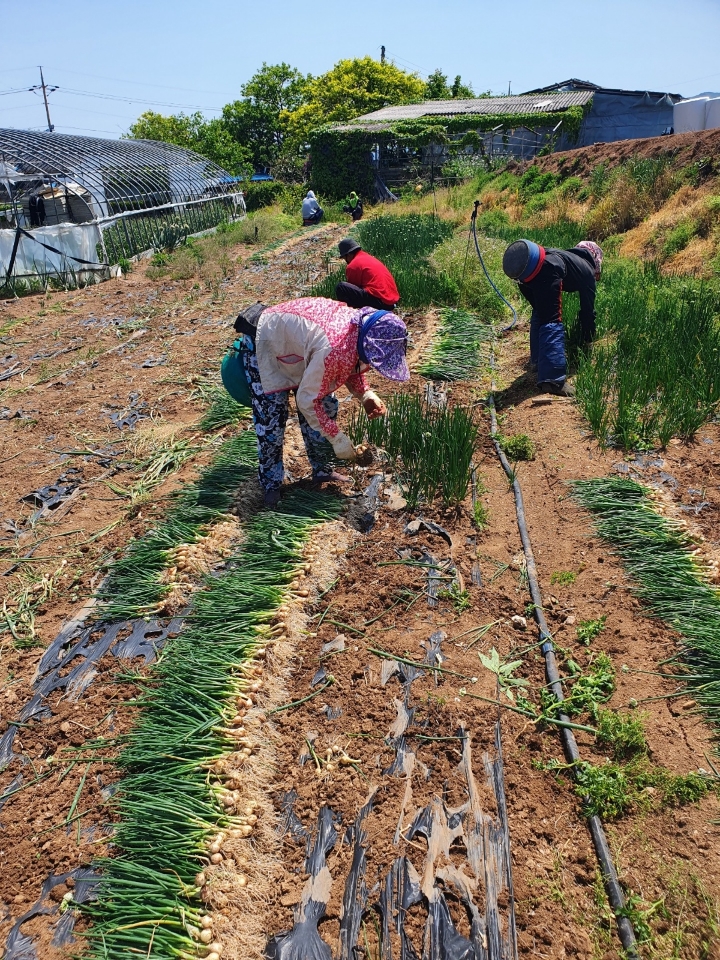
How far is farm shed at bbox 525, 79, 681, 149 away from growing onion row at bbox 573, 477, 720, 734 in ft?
71.4

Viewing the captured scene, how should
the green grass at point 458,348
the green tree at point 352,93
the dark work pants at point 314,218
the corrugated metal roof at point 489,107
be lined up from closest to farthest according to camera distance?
the green grass at point 458,348 < the dark work pants at point 314,218 < the corrugated metal roof at point 489,107 < the green tree at point 352,93

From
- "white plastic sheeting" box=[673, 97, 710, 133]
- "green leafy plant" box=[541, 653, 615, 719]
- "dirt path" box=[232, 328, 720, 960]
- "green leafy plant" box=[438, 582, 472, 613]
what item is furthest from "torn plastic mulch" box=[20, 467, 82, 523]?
"white plastic sheeting" box=[673, 97, 710, 133]

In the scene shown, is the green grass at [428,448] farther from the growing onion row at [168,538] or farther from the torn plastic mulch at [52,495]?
the torn plastic mulch at [52,495]

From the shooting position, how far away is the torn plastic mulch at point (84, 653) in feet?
8.22

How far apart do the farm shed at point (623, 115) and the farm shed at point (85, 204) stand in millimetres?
13364

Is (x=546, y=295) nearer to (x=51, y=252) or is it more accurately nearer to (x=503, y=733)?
(x=503, y=733)

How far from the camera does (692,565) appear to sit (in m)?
2.68

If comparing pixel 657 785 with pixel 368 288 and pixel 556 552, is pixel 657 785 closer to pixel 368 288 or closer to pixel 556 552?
pixel 556 552

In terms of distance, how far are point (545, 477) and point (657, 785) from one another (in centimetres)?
207

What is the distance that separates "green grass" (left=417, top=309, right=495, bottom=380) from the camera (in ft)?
17.4

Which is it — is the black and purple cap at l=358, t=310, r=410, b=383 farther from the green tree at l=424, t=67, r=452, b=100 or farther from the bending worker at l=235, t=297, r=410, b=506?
the green tree at l=424, t=67, r=452, b=100

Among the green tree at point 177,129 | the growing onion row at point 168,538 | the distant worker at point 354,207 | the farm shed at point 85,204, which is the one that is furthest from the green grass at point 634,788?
the green tree at point 177,129

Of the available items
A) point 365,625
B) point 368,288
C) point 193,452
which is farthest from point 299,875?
point 368,288

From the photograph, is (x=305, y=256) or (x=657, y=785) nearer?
(x=657, y=785)
